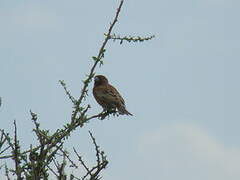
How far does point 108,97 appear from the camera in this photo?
36.2 feet

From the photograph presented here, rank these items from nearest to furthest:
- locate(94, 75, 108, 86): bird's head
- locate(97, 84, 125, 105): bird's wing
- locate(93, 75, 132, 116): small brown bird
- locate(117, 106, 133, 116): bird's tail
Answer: locate(117, 106, 133, 116): bird's tail < locate(93, 75, 132, 116): small brown bird < locate(97, 84, 125, 105): bird's wing < locate(94, 75, 108, 86): bird's head

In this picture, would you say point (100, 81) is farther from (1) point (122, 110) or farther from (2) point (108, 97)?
(1) point (122, 110)

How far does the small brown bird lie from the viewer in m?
10.7

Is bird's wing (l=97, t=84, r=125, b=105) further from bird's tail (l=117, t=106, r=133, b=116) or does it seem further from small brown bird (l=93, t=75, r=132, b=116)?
bird's tail (l=117, t=106, r=133, b=116)

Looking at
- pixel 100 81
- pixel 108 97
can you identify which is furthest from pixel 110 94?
pixel 100 81

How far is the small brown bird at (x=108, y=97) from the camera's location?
1068cm

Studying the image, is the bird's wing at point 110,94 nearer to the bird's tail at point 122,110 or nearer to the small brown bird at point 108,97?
the small brown bird at point 108,97

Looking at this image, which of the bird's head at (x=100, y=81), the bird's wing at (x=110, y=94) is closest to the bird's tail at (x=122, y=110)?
the bird's wing at (x=110, y=94)

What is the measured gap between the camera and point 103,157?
3004 millimetres

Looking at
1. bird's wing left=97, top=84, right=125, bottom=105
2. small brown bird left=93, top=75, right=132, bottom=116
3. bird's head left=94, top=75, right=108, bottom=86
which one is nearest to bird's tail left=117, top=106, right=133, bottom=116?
small brown bird left=93, top=75, right=132, bottom=116

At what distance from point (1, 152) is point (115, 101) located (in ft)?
26.0

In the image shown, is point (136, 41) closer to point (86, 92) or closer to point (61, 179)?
point (86, 92)

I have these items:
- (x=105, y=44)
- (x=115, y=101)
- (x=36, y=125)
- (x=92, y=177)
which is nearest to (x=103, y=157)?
(x=92, y=177)

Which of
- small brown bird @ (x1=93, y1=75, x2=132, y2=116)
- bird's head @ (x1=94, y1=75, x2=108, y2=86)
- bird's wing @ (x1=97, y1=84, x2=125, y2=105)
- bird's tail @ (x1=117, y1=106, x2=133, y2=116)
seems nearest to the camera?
bird's tail @ (x1=117, y1=106, x2=133, y2=116)
